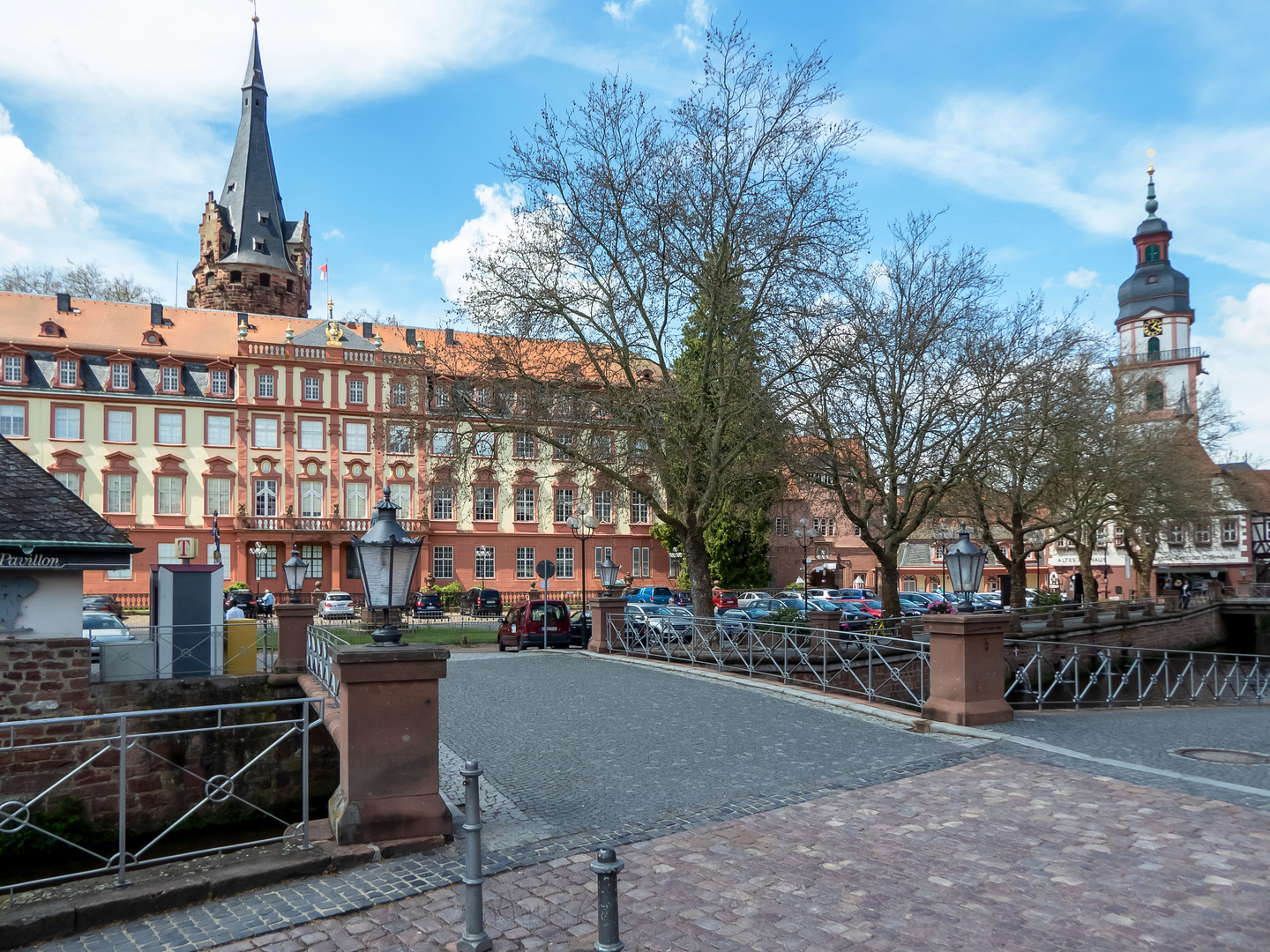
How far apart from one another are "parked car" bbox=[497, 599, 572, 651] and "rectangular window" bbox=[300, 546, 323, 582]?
2361 centimetres

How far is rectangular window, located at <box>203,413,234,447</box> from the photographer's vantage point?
45.6 meters

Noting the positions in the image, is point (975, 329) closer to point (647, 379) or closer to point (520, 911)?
point (647, 379)

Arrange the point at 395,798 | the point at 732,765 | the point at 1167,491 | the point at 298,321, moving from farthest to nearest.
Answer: the point at 298,321
the point at 1167,491
the point at 732,765
the point at 395,798

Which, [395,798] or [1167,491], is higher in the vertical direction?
[1167,491]

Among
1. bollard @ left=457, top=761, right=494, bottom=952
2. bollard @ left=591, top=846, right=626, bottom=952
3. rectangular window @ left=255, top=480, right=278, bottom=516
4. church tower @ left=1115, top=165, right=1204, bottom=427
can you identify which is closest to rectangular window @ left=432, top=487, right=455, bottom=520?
rectangular window @ left=255, top=480, right=278, bottom=516

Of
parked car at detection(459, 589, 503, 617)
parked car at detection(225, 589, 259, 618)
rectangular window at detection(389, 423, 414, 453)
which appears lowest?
parked car at detection(459, 589, 503, 617)

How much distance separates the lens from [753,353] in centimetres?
2153

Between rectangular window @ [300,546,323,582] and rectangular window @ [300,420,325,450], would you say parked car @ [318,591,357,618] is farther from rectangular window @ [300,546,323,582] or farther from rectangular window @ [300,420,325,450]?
rectangular window @ [300,420,325,450]

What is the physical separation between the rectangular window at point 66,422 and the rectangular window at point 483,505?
20.0 metres

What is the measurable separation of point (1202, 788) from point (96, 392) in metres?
48.8

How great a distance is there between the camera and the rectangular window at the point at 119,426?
4422 cm

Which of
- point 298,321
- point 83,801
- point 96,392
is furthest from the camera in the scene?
point 298,321

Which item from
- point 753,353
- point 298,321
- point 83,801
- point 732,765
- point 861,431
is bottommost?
point 83,801

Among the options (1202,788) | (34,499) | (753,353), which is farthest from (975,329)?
(34,499)
